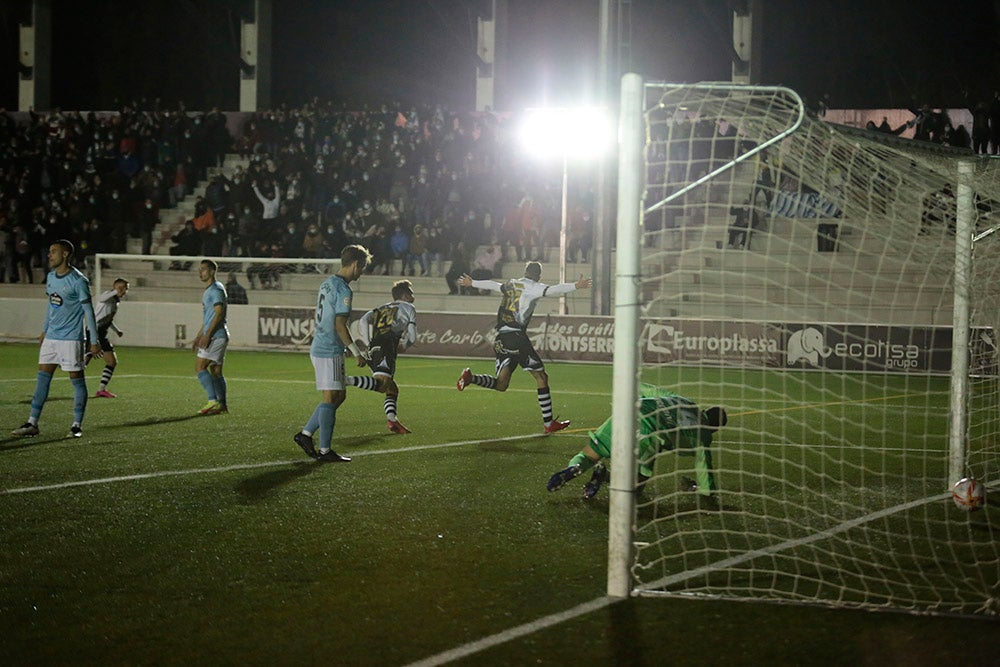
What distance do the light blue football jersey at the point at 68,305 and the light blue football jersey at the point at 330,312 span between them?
2.62 metres

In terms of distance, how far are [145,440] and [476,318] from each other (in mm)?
12647

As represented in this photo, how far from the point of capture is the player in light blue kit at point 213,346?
13820mm

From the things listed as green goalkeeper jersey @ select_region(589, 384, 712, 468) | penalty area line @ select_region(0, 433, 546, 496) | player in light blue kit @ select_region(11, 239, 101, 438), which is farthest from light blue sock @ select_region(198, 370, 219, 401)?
green goalkeeper jersey @ select_region(589, 384, 712, 468)

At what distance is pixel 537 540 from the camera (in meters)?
7.09

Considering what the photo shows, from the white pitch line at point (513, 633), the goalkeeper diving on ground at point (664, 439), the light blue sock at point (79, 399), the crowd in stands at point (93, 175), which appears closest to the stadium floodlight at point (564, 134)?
the crowd in stands at point (93, 175)

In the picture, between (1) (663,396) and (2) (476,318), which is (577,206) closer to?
(2) (476,318)

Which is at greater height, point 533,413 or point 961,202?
point 961,202

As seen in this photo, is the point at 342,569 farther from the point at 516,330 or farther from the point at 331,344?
the point at 516,330

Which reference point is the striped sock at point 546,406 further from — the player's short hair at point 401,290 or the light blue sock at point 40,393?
the light blue sock at point 40,393

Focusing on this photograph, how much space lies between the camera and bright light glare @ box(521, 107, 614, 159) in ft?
75.7

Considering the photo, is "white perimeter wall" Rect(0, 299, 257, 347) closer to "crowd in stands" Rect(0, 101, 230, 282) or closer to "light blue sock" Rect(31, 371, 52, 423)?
"crowd in stands" Rect(0, 101, 230, 282)

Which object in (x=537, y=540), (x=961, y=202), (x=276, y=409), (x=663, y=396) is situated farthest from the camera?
(x=276, y=409)

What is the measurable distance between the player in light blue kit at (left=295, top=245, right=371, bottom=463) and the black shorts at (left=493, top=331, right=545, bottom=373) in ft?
11.0

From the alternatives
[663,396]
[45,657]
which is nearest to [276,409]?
[663,396]
